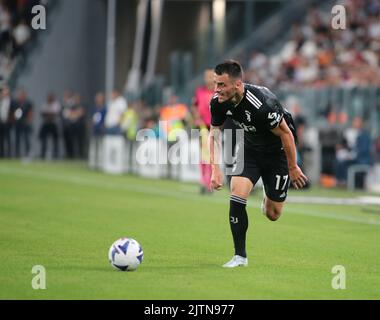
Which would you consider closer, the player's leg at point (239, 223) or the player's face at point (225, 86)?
the player's face at point (225, 86)

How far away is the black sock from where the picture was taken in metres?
11.7

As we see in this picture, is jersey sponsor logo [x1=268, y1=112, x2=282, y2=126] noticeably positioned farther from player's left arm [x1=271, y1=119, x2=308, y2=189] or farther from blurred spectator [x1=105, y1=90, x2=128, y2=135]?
blurred spectator [x1=105, y1=90, x2=128, y2=135]

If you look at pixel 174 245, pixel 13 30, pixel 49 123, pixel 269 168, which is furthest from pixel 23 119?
pixel 269 168

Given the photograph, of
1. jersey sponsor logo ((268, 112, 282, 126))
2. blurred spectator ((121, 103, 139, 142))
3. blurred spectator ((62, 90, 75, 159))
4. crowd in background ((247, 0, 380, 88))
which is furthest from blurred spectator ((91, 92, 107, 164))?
jersey sponsor logo ((268, 112, 282, 126))

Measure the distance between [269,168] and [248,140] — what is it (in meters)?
0.41

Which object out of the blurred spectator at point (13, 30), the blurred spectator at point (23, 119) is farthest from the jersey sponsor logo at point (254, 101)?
the blurred spectator at point (13, 30)

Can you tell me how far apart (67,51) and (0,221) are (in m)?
25.5

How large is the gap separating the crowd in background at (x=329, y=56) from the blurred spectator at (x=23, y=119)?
8102mm

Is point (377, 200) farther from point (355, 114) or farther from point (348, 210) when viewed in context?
point (355, 114)

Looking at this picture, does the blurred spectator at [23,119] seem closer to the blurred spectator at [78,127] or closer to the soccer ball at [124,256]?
the blurred spectator at [78,127]

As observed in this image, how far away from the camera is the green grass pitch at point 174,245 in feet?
33.3

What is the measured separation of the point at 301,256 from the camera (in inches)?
514

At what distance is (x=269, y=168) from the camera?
1241 centimetres
